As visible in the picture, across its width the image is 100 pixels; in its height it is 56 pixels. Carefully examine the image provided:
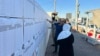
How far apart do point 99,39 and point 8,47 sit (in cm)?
1813

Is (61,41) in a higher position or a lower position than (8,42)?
lower

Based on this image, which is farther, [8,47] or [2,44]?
[8,47]

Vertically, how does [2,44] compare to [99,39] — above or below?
above

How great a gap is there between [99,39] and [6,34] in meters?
18.3

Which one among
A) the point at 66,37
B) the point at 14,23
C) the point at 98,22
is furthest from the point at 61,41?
the point at 98,22

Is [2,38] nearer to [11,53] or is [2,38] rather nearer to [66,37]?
[11,53]

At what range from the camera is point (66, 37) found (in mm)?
9133

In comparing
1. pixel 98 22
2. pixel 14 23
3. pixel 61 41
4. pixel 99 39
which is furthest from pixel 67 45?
pixel 98 22

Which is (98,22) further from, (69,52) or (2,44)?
(2,44)

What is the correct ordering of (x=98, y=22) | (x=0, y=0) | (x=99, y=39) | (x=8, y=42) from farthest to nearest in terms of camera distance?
(x=98, y=22) → (x=99, y=39) → (x=8, y=42) → (x=0, y=0)

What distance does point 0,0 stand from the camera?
6.51ft

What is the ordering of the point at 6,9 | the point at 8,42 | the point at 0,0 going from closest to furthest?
the point at 0,0 < the point at 6,9 < the point at 8,42

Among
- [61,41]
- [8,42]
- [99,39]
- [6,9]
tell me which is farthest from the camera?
[99,39]

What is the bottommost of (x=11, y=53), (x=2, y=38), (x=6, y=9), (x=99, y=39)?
(x=99, y=39)
